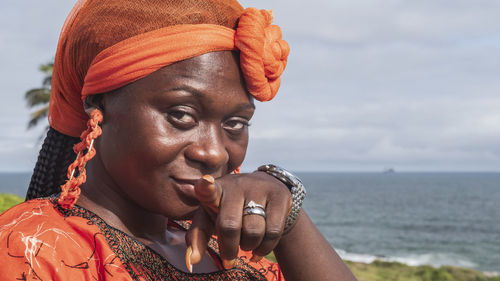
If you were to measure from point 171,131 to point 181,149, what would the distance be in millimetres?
86

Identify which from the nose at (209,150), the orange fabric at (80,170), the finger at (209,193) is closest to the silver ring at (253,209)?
the finger at (209,193)

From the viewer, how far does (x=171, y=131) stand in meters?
2.13

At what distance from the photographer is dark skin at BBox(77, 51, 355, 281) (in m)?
1.98

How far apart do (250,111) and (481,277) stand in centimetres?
1185

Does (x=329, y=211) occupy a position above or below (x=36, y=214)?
below

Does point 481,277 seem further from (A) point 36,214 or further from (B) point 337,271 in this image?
(A) point 36,214

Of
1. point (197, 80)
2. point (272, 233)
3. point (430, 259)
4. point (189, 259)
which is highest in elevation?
point (197, 80)

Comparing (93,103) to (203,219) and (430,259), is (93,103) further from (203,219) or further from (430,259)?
(430,259)

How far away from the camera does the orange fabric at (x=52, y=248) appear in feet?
6.25

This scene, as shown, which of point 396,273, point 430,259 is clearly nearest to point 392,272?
point 396,273

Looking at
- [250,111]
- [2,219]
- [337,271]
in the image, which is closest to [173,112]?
[250,111]

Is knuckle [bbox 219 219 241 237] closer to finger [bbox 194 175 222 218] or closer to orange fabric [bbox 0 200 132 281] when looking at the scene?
finger [bbox 194 175 222 218]

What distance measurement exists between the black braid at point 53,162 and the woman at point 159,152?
44 centimetres

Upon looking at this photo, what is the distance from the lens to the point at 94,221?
Answer: 2.23 metres
